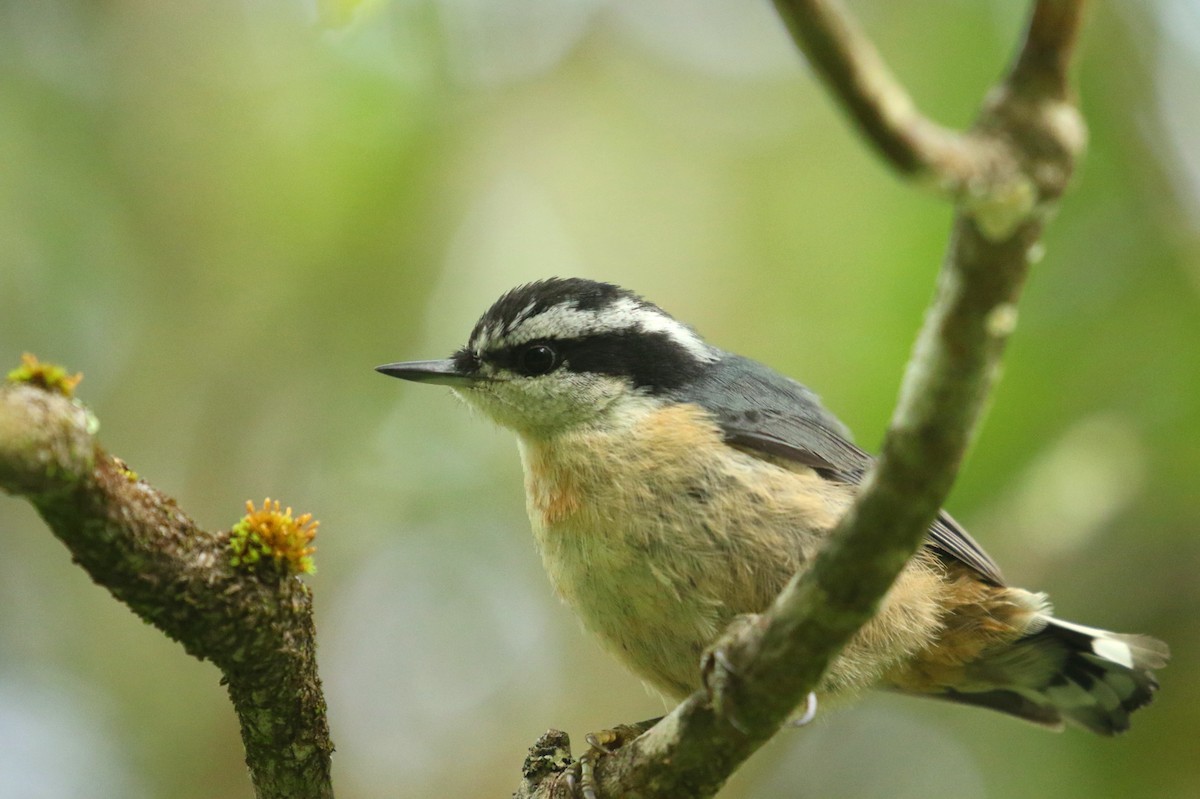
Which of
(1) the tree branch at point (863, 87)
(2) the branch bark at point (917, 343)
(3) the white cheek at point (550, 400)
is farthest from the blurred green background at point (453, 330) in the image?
(1) the tree branch at point (863, 87)

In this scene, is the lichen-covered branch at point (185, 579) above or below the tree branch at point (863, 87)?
above

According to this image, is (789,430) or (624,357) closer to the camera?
(789,430)

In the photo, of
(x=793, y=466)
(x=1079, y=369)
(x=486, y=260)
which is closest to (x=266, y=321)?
(x=486, y=260)

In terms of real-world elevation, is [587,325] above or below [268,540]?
above

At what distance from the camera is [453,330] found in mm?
7211

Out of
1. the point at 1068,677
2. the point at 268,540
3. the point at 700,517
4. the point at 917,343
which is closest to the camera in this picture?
the point at 917,343

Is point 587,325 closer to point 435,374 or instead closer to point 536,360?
point 536,360

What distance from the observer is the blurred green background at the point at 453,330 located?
5586mm

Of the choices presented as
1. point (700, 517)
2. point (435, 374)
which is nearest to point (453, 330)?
point (435, 374)

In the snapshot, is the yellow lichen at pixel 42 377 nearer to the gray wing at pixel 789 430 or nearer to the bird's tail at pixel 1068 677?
the gray wing at pixel 789 430

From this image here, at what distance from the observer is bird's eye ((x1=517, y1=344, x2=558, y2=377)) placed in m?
4.37

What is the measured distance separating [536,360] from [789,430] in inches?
39.8

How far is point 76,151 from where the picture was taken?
22.7 feet

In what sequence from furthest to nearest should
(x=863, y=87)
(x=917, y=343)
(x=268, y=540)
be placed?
(x=268, y=540) → (x=917, y=343) → (x=863, y=87)
